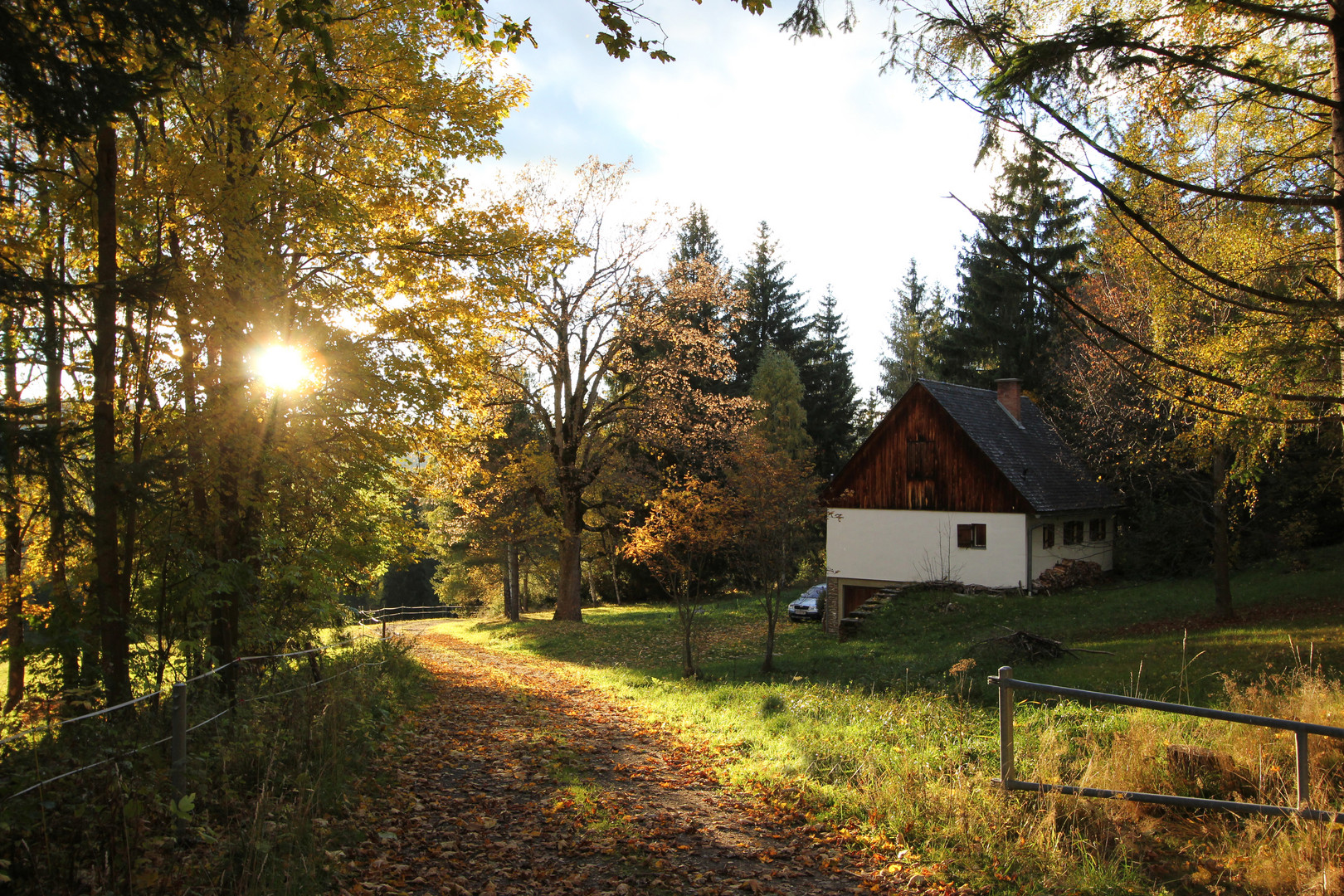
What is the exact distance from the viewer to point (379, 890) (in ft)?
16.5

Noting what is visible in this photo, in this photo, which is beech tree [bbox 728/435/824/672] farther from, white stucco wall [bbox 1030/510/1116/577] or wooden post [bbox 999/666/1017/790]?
white stucco wall [bbox 1030/510/1116/577]

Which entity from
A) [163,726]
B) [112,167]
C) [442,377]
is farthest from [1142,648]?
[112,167]

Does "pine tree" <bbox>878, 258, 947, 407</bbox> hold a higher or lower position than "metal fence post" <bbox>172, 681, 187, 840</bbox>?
higher

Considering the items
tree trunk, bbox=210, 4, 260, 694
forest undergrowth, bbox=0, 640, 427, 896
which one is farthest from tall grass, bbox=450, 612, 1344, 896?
tree trunk, bbox=210, 4, 260, 694

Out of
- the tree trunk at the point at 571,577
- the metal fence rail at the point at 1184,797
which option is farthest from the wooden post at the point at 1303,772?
the tree trunk at the point at 571,577

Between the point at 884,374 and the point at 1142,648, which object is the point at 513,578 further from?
the point at 884,374

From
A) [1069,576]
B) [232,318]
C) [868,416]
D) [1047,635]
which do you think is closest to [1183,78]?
[232,318]

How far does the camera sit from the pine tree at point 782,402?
38531 mm

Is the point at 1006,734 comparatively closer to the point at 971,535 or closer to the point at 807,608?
the point at 971,535

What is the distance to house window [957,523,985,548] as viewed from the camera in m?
25.4

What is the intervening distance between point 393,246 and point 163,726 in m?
6.54

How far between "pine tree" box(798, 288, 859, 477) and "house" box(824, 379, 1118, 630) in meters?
15.8

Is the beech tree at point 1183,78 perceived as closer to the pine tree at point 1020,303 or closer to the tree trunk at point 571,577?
the tree trunk at point 571,577

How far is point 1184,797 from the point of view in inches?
238
